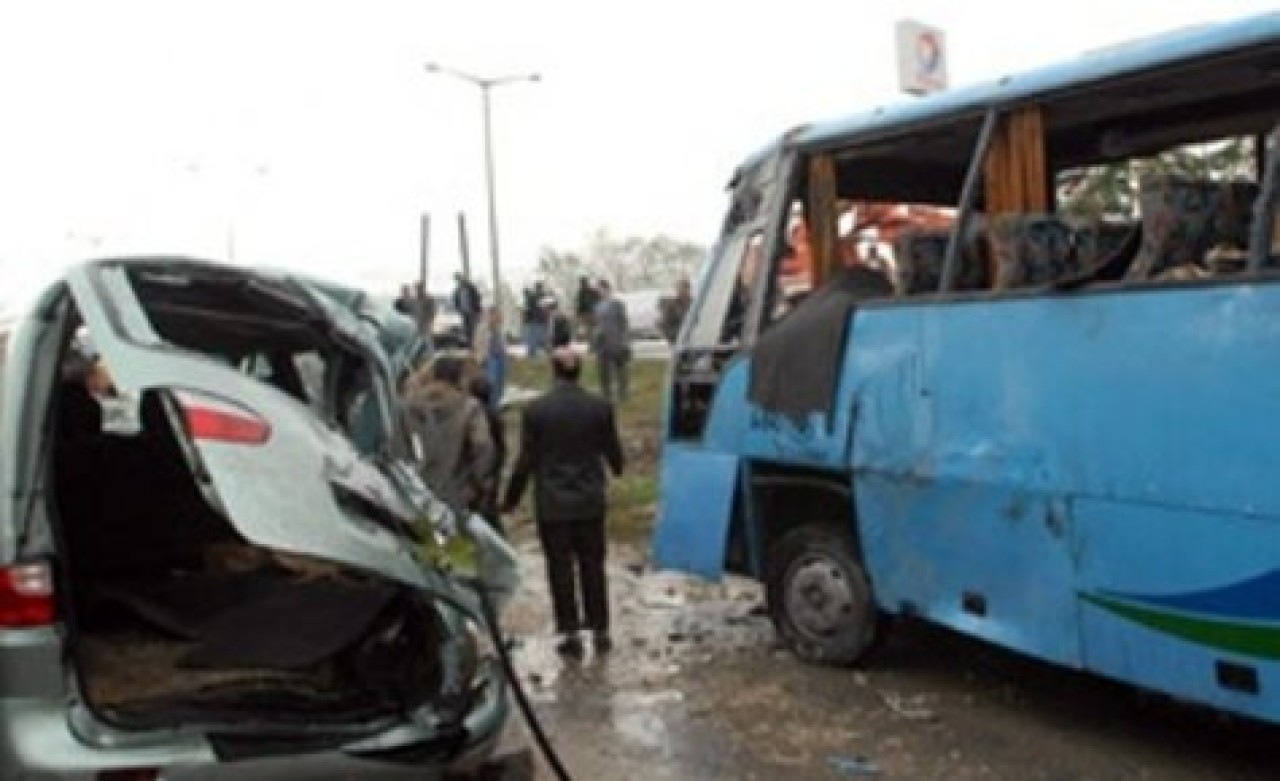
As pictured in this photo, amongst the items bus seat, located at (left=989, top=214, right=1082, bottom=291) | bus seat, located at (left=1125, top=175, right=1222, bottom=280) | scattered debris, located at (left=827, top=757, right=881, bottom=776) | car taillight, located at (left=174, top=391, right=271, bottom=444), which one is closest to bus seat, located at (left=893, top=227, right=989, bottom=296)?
bus seat, located at (left=989, top=214, right=1082, bottom=291)

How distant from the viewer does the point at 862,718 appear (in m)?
7.09

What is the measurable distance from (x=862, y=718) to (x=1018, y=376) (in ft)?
5.83

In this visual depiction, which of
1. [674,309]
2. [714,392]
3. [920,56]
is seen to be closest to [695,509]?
[714,392]

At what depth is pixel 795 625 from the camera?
26.3ft

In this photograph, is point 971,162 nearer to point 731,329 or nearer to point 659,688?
Answer: point 731,329

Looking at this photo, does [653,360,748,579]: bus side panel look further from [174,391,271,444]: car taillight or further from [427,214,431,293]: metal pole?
[427,214,431,293]: metal pole

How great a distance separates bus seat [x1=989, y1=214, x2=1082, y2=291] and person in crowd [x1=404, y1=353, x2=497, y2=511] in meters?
3.28

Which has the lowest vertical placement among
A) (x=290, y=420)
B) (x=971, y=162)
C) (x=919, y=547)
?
(x=919, y=547)

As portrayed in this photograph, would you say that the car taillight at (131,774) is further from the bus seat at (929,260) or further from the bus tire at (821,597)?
the bus tire at (821,597)

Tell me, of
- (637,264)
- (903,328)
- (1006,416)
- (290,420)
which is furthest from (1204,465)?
(637,264)

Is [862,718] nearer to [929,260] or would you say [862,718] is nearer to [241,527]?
[929,260]

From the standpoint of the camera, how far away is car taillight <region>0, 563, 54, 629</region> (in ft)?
13.8

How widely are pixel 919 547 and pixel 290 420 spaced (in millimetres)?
3531

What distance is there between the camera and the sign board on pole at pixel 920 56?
40.1ft
